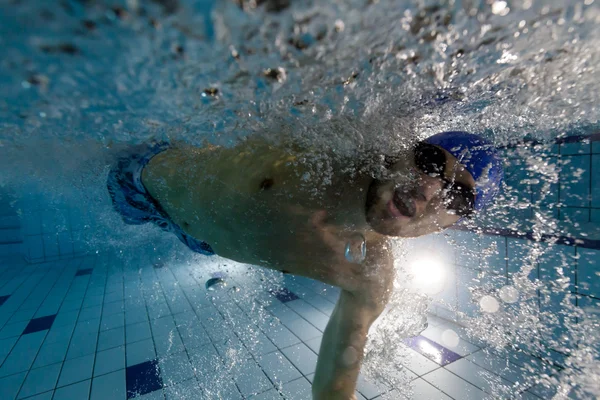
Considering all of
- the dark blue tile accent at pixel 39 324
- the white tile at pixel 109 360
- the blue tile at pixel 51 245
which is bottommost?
the dark blue tile accent at pixel 39 324

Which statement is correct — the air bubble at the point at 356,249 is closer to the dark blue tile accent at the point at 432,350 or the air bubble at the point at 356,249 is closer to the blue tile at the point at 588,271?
the dark blue tile accent at the point at 432,350

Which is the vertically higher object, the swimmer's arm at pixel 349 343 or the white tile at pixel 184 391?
the swimmer's arm at pixel 349 343

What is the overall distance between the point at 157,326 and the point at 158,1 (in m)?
4.91

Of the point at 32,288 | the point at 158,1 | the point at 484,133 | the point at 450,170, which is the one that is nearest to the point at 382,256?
the point at 450,170

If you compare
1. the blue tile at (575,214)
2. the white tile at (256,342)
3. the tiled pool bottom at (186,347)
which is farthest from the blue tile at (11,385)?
the blue tile at (575,214)

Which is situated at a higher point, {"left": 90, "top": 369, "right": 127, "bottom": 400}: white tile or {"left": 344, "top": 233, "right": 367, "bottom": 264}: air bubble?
{"left": 344, "top": 233, "right": 367, "bottom": 264}: air bubble

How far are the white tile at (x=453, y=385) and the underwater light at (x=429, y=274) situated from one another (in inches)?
60.8

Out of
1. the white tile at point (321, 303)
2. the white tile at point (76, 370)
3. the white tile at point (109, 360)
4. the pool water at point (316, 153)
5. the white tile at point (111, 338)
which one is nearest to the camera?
the pool water at point (316, 153)

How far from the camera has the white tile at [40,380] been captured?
321 cm

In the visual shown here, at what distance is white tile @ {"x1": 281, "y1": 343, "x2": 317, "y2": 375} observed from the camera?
3.49 m

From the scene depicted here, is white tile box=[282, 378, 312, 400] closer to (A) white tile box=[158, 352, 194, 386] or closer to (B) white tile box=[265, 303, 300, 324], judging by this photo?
(A) white tile box=[158, 352, 194, 386]

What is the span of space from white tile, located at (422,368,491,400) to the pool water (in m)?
0.02

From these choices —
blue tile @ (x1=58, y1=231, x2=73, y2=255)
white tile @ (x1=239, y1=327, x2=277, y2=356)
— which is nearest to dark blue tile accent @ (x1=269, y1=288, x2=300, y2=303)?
white tile @ (x1=239, y1=327, x2=277, y2=356)

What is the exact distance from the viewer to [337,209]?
1.60 m
